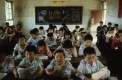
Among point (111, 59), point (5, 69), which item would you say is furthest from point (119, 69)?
point (5, 69)

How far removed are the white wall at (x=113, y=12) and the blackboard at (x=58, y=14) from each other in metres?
1.83

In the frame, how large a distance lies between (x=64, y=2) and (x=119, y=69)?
6788mm

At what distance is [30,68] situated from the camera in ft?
11.5

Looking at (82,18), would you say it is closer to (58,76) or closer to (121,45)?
(121,45)

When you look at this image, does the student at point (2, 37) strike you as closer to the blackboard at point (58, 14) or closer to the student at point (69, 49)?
the student at point (69, 49)

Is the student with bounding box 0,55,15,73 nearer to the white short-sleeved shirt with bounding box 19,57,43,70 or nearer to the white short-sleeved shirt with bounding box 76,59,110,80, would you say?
the white short-sleeved shirt with bounding box 19,57,43,70

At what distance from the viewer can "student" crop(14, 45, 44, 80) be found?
3.33 m

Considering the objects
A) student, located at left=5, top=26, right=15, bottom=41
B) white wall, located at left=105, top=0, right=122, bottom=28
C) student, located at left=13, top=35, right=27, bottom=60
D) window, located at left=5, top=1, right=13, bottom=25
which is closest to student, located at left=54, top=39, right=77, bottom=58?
student, located at left=13, top=35, right=27, bottom=60

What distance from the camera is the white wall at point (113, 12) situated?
9898 mm

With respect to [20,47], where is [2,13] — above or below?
above

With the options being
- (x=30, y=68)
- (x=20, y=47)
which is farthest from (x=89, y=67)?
(x=20, y=47)

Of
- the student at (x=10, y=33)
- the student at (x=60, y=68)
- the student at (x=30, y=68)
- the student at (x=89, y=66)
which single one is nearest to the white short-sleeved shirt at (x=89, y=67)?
the student at (x=89, y=66)

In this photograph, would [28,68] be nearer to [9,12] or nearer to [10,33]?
[10,33]

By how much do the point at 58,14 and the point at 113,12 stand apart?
3.24 meters
